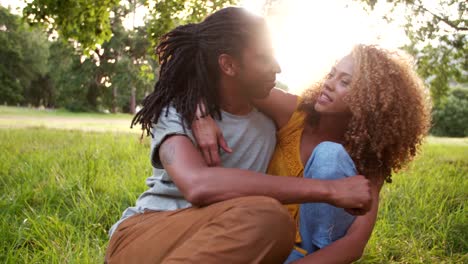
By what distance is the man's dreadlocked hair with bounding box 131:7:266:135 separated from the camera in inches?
82.7

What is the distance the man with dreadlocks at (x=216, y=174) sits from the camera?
5.26 feet

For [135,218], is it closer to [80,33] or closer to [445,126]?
[80,33]

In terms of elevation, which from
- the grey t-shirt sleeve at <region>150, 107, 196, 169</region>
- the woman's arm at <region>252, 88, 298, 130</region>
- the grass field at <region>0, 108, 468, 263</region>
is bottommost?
the grass field at <region>0, 108, 468, 263</region>

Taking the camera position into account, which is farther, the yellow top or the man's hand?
the yellow top

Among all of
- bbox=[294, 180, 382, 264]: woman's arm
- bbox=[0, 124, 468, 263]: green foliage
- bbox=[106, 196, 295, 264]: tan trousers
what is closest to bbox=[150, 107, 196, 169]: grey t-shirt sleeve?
bbox=[106, 196, 295, 264]: tan trousers

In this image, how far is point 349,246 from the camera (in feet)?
6.96

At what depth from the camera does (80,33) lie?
18.6 ft

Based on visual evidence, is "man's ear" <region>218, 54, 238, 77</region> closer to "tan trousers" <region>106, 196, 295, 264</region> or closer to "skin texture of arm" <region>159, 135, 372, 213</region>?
"skin texture of arm" <region>159, 135, 372, 213</region>

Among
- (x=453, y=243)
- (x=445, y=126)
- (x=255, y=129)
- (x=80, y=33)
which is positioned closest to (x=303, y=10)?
(x=80, y=33)

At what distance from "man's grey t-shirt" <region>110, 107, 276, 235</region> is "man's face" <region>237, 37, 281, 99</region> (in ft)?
0.48

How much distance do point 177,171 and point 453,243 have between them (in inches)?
88.0

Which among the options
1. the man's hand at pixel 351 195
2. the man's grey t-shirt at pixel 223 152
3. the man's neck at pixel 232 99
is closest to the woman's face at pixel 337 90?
the man's grey t-shirt at pixel 223 152

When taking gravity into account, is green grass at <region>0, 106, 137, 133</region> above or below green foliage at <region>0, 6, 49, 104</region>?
below

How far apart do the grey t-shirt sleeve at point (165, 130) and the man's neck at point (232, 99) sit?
0.28 metres
